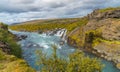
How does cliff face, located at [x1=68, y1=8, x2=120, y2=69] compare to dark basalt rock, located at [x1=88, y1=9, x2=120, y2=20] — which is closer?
cliff face, located at [x1=68, y1=8, x2=120, y2=69]

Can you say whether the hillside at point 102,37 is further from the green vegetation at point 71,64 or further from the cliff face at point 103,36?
the green vegetation at point 71,64

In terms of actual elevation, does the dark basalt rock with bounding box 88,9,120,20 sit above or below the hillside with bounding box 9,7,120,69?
above

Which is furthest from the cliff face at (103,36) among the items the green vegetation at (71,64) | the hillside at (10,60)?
the green vegetation at (71,64)

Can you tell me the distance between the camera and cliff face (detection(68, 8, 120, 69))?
128375 mm

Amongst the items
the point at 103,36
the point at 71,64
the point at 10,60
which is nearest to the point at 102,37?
the point at 103,36

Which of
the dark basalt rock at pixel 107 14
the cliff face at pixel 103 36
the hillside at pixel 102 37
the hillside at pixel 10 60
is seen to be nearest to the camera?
the hillside at pixel 10 60

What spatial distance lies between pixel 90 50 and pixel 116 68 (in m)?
45.2

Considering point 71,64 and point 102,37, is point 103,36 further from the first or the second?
point 71,64

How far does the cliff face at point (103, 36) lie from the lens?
128375 millimetres

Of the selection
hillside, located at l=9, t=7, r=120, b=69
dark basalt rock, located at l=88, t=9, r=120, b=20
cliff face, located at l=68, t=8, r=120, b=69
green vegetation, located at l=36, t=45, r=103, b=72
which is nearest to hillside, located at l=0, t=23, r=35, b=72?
green vegetation, located at l=36, t=45, r=103, b=72

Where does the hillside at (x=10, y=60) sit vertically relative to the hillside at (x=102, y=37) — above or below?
above

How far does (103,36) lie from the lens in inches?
5999

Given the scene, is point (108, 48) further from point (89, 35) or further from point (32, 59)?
point (32, 59)

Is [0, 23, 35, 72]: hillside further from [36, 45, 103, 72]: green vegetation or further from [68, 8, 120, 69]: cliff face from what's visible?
[68, 8, 120, 69]: cliff face
